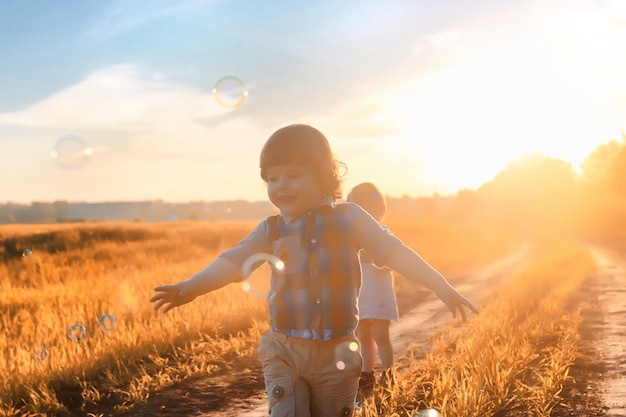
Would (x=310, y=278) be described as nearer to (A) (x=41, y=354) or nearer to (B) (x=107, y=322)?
(A) (x=41, y=354)

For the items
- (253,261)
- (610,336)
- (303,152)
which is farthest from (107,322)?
(610,336)

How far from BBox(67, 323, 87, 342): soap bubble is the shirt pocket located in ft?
16.3

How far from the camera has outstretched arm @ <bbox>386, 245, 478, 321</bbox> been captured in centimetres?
312

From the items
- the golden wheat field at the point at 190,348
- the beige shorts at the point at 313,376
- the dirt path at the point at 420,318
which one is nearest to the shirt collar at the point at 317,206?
the beige shorts at the point at 313,376

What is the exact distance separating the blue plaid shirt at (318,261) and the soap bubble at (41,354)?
4.05 metres

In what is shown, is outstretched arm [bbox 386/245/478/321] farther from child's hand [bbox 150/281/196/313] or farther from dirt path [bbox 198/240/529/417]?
dirt path [bbox 198/240/529/417]

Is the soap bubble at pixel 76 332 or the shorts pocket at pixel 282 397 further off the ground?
the shorts pocket at pixel 282 397

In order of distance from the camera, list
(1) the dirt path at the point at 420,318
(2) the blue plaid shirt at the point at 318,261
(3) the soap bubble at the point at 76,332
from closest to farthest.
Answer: (2) the blue plaid shirt at the point at 318,261 < (1) the dirt path at the point at 420,318 < (3) the soap bubble at the point at 76,332

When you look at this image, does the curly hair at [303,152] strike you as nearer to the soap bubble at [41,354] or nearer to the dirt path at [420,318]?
the dirt path at [420,318]

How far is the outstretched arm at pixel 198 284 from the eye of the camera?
3.10 m

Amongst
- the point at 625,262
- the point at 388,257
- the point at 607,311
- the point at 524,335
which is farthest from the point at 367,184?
the point at 625,262

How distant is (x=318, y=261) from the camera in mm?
3211

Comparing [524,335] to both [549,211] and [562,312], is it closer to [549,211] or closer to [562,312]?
[562,312]

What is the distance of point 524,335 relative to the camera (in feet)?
25.0
